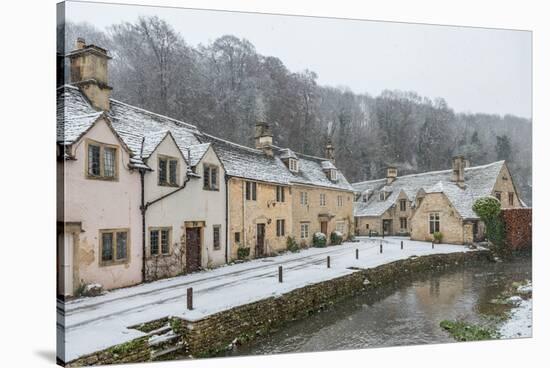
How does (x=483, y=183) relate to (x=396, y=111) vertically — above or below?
below

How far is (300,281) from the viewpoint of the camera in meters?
8.77

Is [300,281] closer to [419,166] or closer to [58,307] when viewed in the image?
[419,166]

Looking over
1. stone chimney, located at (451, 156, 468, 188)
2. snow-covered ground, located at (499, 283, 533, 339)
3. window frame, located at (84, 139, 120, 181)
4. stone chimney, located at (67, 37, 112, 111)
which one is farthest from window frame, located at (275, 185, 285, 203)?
snow-covered ground, located at (499, 283, 533, 339)

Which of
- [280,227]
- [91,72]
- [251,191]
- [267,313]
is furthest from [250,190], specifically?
[91,72]

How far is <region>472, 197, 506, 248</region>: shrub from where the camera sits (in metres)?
10.0

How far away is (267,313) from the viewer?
8.27 m

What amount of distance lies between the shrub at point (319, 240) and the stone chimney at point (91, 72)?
13.8 feet

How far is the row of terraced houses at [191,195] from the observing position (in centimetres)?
694

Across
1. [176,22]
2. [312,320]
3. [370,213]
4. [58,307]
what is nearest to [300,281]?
[312,320]

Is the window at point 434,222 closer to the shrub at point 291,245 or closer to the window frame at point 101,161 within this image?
the shrub at point 291,245

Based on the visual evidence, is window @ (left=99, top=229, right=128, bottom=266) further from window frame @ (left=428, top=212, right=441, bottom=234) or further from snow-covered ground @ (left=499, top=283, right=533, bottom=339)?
snow-covered ground @ (left=499, top=283, right=533, bottom=339)

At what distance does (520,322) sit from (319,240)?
3.88 meters

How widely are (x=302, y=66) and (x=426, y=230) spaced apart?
4.16 metres

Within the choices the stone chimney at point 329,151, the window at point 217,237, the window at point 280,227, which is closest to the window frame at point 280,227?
the window at point 280,227
